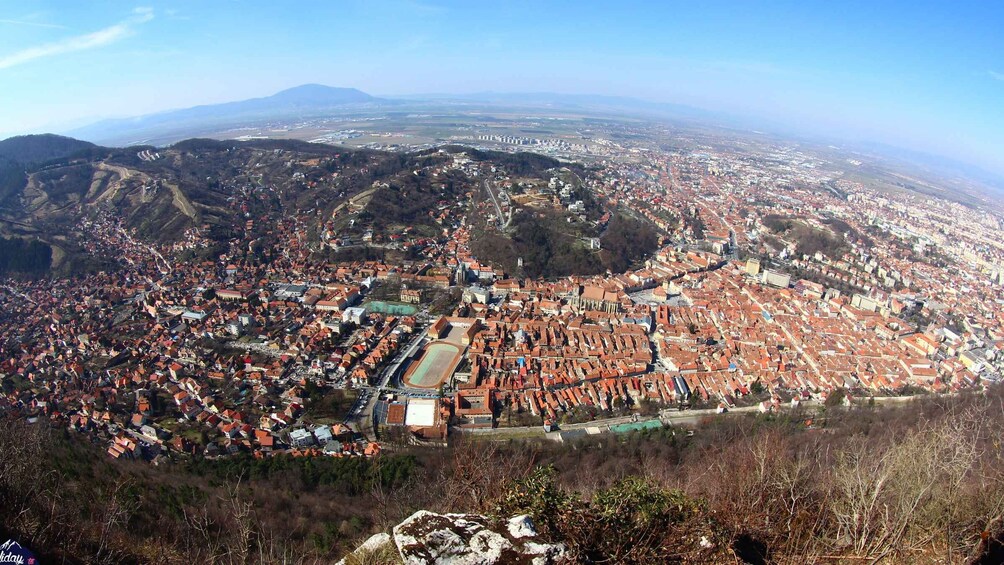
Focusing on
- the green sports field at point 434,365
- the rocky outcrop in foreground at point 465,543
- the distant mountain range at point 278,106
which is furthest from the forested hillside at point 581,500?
the distant mountain range at point 278,106

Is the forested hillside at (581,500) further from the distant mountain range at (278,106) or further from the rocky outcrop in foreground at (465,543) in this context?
the distant mountain range at (278,106)

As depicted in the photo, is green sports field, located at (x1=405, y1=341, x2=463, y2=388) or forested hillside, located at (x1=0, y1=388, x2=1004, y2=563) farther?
green sports field, located at (x1=405, y1=341, x2=463, y2=388)

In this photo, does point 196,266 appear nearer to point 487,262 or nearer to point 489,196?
point 487,262

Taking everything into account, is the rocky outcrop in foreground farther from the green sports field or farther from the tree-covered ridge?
the tree-covered ridge

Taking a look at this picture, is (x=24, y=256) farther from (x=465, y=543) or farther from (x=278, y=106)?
(x=278, y=106)

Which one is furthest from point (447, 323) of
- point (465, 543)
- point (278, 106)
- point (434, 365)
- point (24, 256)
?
point (278, 106)

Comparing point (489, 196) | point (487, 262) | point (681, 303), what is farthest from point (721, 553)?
point (489, 196)

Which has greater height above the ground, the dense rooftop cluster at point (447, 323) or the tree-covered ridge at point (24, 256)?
the tree-covered ridge at point (24, 256)

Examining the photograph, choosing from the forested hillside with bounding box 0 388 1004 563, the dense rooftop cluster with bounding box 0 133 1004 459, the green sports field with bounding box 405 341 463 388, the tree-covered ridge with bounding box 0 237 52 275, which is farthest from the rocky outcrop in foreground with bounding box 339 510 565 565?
the tree-covered ridge with bounding box 0 237 52 275
